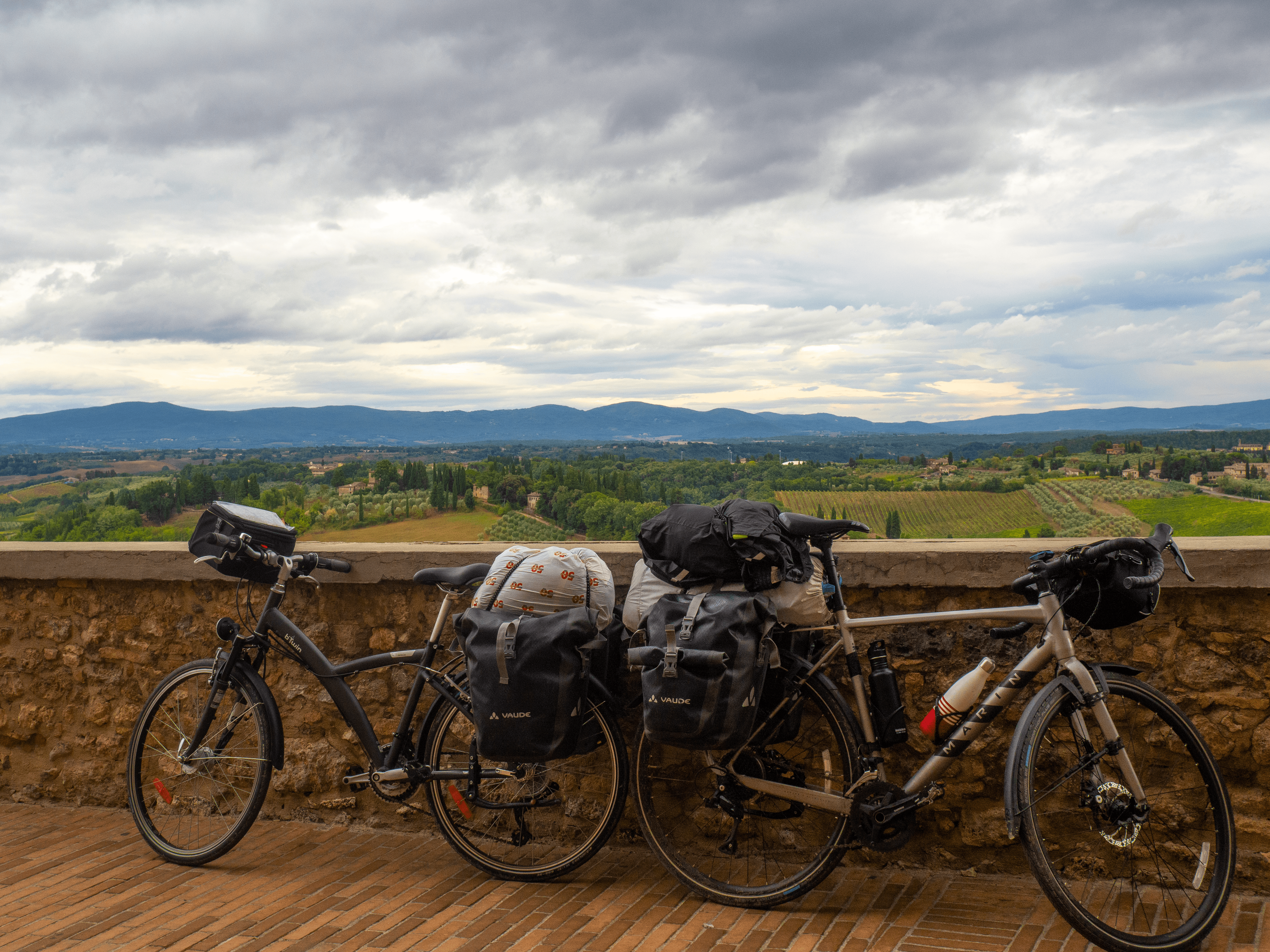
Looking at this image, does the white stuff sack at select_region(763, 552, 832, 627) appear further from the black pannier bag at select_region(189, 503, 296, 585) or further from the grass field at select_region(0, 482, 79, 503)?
the grass field at select_region(0, 482, 79, 503)

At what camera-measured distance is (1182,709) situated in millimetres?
2799

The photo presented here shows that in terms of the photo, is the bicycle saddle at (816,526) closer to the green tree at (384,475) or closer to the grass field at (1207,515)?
the grass field at (1207,515)

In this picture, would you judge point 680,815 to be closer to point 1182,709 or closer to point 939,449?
point 1182,709

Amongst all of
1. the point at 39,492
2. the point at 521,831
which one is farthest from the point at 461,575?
the point at 39,492

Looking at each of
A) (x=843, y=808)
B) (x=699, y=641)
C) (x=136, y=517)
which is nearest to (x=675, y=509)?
(x=699, y=641)

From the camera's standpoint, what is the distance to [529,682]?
2676 mm

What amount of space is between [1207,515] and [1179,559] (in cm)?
257

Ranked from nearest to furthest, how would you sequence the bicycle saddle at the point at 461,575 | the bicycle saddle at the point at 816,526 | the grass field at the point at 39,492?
the bicycle saddle at the point at 816,526 < the bicycle saddle at the point at 461,575 < the grass field at the point at 39,492

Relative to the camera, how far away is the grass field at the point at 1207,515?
3.69 metres

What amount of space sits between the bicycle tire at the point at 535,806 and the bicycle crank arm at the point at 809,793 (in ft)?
1.59

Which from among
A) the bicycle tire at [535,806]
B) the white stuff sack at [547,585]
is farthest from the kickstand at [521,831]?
the white stuff sack at [547,585]

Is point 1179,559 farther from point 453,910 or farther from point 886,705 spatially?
point 453,910

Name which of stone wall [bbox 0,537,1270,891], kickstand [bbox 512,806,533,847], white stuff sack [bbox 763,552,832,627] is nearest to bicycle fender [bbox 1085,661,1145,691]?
stone wall [bbox 0,537,1270,891]

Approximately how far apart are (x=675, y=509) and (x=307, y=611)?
198cm
